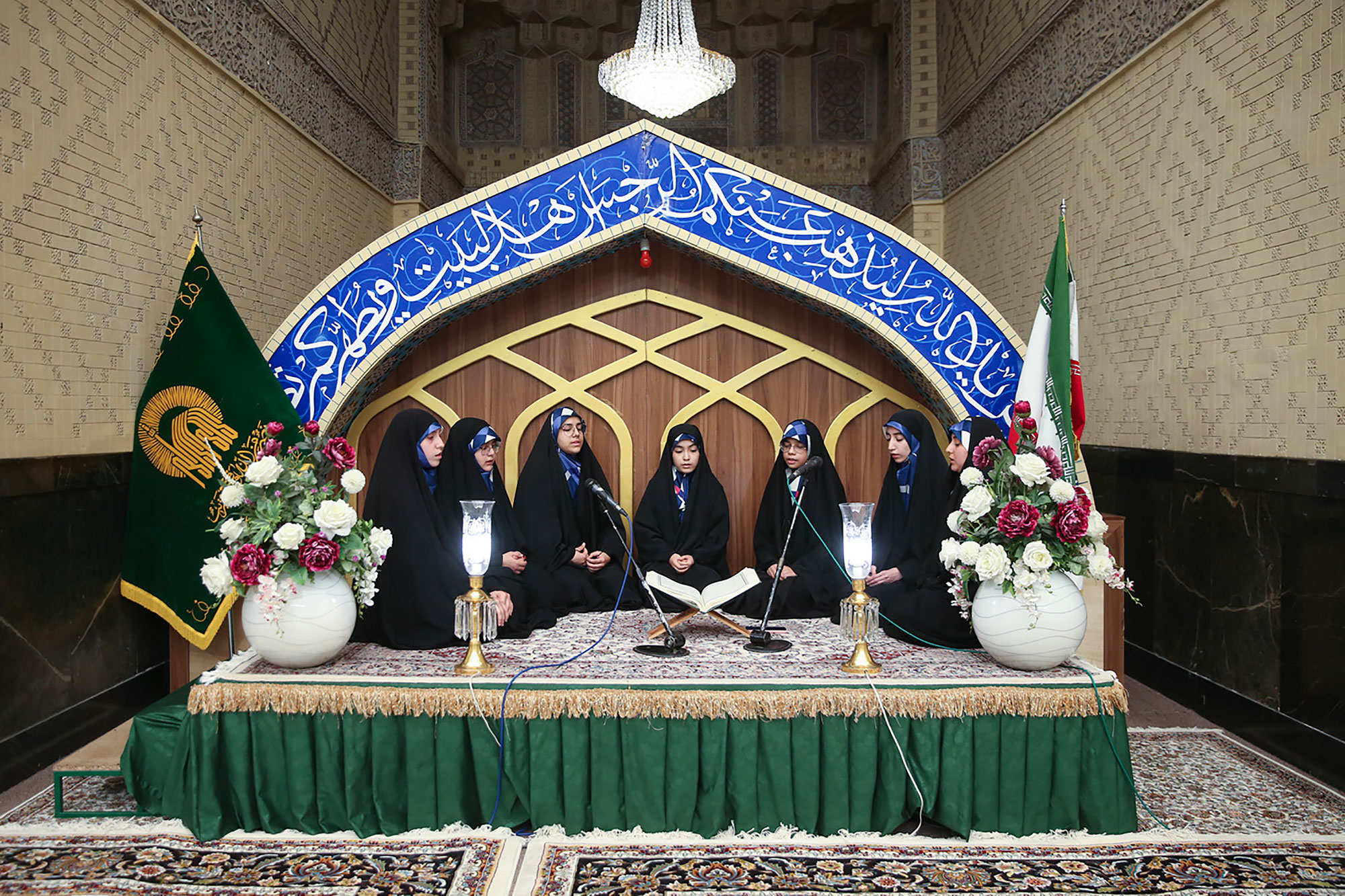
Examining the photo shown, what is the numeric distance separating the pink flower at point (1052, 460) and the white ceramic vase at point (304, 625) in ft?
7.28

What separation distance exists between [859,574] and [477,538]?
1.15m

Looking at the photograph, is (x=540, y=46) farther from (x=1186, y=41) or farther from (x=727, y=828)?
(x=727, y=828)

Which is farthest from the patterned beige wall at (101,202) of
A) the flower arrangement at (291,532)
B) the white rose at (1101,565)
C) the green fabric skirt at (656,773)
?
the white rose at (1101,565)

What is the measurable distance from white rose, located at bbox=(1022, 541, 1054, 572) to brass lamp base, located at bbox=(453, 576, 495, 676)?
163 centimetres

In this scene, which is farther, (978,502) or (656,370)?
(656,370)

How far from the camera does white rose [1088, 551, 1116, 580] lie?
2555 mm

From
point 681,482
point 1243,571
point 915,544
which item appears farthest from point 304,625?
point 1243,571

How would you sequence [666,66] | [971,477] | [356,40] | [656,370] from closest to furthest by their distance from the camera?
[971,477]
[656,370]
[666,66]
[356,40]

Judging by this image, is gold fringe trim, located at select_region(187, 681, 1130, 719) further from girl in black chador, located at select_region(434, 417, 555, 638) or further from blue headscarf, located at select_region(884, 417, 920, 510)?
blue headscarf, located at select_region(884, 417, 920, 510)

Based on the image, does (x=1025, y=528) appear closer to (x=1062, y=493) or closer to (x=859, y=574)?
(x=1062, y=493)

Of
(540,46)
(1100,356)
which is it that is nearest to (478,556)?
(1100,356)

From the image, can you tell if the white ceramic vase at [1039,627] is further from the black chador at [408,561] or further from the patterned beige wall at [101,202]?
the patterned beige wall at [101,202]

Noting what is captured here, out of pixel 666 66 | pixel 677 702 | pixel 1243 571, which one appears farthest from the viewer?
pixel 666 66

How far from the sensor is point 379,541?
2734 millimetres
